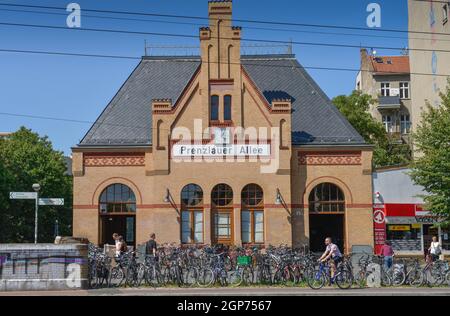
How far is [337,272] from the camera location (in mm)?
21047

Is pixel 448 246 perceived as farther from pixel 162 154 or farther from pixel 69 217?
pixel 69 217

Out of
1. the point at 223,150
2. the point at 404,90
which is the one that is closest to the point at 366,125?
the point at 404,90

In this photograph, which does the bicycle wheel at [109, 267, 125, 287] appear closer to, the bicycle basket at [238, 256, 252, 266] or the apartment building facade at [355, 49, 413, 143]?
the bicycle basket at [238, 256, 252, 266]

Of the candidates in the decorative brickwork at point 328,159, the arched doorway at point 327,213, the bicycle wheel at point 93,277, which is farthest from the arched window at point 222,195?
the bicycle wheel at point 93,277

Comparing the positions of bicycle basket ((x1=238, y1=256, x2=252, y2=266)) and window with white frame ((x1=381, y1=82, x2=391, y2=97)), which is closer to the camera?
bicycle basket ((x1=238, y1=256, x2=252, y2=266))

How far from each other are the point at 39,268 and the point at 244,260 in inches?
277

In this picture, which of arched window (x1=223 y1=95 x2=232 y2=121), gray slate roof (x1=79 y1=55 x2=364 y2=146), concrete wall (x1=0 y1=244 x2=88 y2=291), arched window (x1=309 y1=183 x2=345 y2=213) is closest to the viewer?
concrete wall (x1=0 y1=244 x2=88 y2=291)

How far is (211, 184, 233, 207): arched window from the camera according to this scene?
3296 centimetres

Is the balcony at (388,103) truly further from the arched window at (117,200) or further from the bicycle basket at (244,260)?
the bicycle basket at (244,260)

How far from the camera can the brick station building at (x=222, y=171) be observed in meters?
32.8

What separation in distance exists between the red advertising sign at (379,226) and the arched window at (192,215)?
31.2 ft

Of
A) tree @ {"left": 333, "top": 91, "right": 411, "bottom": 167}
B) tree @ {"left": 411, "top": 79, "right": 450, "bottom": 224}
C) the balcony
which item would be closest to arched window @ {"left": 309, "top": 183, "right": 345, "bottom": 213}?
tree @ {"left": 411, "top": 79, "right": 450, "bottom": 224}

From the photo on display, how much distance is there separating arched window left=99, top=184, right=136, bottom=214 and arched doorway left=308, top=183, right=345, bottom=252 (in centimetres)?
960
